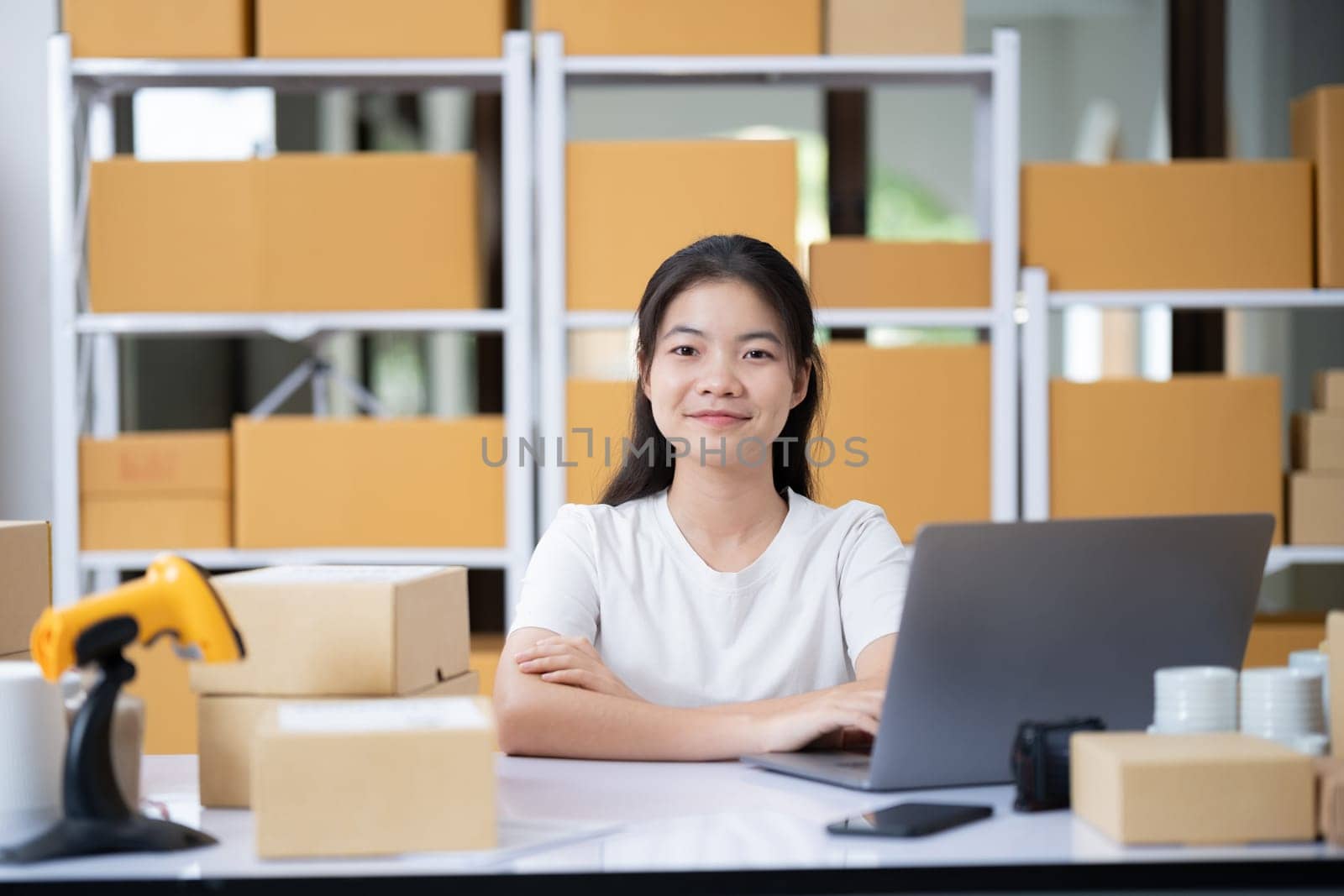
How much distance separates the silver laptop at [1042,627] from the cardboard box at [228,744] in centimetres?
46

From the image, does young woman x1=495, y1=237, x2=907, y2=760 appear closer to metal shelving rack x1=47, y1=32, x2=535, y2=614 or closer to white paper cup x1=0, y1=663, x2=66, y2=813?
white paper cup x1=0, y1=663, x2=66, y2=813

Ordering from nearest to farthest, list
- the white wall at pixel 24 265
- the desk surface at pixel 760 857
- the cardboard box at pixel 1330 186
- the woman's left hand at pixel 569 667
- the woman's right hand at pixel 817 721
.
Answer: the desk surface at pixel 760 857
the woman's right hand at pixel 817 721
the woman's left hand at pixel 569 667
the cardboard box at pixel 1330 186
the white wall at pixel 24 265

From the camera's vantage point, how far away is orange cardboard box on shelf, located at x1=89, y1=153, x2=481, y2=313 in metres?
2.79

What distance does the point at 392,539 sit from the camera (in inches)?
111

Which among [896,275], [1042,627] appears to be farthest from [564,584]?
[896,275]

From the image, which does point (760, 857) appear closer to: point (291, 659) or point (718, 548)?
point (291, 659)

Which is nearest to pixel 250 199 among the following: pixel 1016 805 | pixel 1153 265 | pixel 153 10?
pixel 153 10

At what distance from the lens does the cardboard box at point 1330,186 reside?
2816mm

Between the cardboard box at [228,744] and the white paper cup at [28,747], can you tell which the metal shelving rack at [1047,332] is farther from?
the white paper cup at [28,747]

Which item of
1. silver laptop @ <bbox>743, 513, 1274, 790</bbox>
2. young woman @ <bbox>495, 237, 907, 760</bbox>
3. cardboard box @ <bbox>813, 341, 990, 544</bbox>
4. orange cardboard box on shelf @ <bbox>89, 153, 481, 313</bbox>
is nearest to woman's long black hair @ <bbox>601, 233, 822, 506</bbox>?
young woman @ <bbox>495, 237, 907, 760</bbox>

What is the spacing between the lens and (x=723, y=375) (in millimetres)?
1781

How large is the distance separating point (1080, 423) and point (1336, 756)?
1.68m

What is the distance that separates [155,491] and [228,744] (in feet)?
5.51

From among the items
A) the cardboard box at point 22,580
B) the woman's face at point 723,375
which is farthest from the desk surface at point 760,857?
the woman's face at point 723,375
